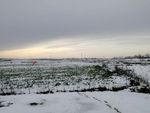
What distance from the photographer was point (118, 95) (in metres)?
14.5

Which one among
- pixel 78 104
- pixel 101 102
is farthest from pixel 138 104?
pixel 78 104

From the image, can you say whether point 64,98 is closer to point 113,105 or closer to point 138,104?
point 113,105

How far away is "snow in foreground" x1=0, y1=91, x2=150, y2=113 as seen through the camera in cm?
1105

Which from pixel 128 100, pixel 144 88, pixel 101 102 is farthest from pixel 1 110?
pixel 144 88

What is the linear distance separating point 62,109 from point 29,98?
3.27m

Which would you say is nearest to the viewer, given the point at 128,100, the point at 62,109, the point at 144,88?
the point at 62,109

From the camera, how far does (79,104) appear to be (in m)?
12.2

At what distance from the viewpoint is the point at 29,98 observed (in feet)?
45.3

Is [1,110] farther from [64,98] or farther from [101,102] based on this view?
[101,102]

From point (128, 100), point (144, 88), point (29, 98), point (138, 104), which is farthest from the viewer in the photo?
point (144, 88)

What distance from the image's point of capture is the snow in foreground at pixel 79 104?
1105 centimetres

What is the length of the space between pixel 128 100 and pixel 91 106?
2341 mm

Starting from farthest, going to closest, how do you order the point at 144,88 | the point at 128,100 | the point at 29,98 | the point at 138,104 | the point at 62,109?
1. the point at 144,88
2. the point at 29,98
3. the point at 128,100
4. the point at 138,104
5. the point at 62,109

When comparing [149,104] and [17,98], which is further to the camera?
[17,98]
